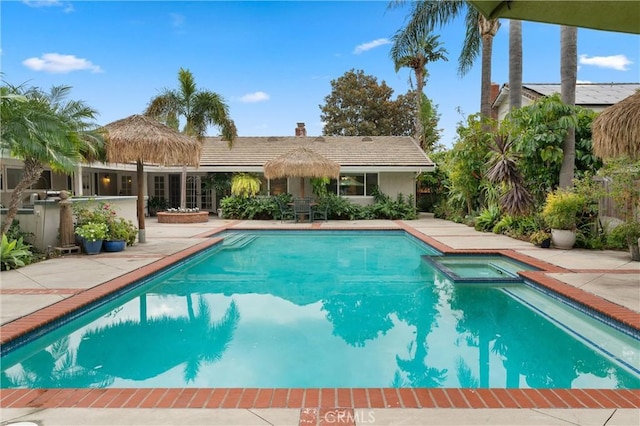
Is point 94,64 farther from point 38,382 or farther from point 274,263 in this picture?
point 38,382

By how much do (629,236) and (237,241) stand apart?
1049 centimetres

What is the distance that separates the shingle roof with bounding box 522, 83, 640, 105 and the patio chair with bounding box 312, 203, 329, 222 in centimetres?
1045

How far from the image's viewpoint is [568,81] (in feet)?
38.2

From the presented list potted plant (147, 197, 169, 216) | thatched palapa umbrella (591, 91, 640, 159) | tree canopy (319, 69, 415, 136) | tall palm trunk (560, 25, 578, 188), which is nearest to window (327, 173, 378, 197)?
potted plant (147, 197, 169, 216)

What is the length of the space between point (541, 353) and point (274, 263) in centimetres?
657

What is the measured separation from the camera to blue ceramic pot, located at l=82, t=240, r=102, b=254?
973cm

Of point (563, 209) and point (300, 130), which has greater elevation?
point (300, 130)

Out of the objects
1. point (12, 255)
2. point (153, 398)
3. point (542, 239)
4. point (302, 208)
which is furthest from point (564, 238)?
point (12, 255)

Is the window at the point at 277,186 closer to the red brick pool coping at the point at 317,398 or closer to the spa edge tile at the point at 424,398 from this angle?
the red brick pool coping at the point at 317,398

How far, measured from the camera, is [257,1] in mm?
14000

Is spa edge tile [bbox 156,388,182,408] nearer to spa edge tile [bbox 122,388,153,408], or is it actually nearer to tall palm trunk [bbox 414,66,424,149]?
spa edge tile [bbox 122,388,153,408]

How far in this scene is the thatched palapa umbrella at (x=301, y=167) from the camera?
1830 cm

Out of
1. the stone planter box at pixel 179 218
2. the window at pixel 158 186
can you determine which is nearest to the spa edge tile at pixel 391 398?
the stone planter box at pixel 179 218

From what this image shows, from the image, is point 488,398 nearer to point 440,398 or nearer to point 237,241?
point 440,398
